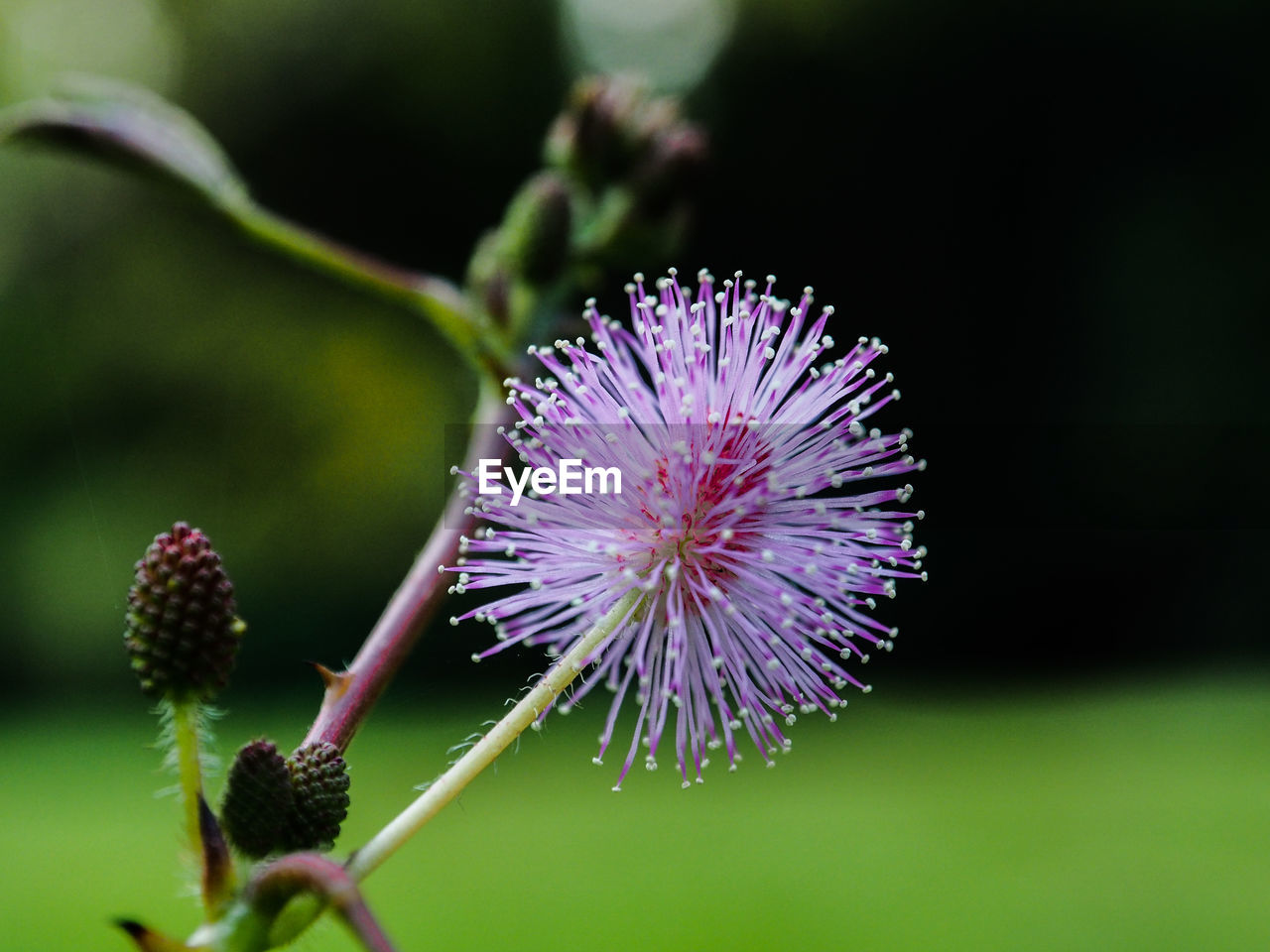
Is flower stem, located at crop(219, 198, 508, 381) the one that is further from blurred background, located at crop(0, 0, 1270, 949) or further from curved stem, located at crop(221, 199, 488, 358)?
blurred background, located at crop(0, 0, 1270, 949)

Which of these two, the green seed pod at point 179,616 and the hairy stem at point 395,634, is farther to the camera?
the hairy stem at point 395,634

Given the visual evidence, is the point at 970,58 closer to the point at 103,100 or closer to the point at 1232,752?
the point at 1232,752

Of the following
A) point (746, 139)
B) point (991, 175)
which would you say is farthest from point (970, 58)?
point (746, 139)

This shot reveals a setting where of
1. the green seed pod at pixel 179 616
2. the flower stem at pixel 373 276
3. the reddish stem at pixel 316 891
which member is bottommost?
the reddish stem at pixel 316 891

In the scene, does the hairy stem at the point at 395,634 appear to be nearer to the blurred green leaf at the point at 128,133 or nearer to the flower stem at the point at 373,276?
the flower stem at the point at 373,276

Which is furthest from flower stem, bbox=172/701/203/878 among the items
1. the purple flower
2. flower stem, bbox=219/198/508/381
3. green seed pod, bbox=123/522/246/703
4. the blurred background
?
the blurred background

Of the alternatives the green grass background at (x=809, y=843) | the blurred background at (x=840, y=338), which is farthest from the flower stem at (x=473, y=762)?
the blurred background at (x=840, y=338)

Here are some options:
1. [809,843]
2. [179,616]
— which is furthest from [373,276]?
[809,843]
